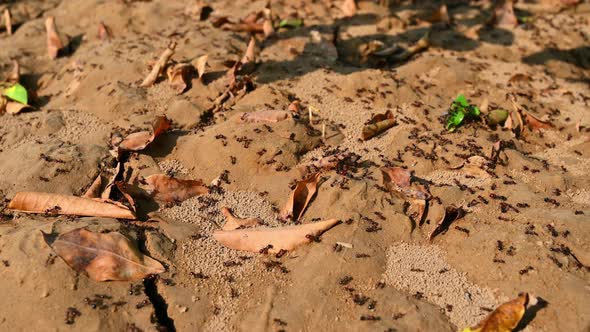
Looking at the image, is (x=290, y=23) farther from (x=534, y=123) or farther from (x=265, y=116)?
(x=534, y=123)

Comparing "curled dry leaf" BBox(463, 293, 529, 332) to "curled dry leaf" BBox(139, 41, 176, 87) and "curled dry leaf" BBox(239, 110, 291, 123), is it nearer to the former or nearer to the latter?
"curled dry leaf" BBox(239, 110, 291, 123)

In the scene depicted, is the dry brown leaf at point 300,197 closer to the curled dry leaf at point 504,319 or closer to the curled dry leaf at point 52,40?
the curled dry leaf at point 504,319

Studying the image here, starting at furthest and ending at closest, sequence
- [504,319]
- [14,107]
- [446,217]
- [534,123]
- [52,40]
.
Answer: [52,40] → [14,107] → [534,123] → [446,217] → [504,319]

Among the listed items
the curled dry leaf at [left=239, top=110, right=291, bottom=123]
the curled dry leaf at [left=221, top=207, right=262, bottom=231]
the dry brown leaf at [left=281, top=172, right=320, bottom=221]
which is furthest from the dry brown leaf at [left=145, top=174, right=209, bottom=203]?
the curled dry leaf at [left=239, top=110, right=291, bottom=123]

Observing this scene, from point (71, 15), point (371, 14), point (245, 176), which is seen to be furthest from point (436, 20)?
point (71, 15)

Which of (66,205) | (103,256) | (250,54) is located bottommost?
(66,205)

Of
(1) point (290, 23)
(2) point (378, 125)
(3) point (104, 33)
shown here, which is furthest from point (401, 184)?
(3) point (104, 33)

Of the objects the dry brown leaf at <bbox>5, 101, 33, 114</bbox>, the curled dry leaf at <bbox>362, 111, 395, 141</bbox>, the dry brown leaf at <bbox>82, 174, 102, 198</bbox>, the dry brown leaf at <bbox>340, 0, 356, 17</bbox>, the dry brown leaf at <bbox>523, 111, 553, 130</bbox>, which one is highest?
the dry brown leaf at <bbox>340, 0, 356, 17</bbox>
